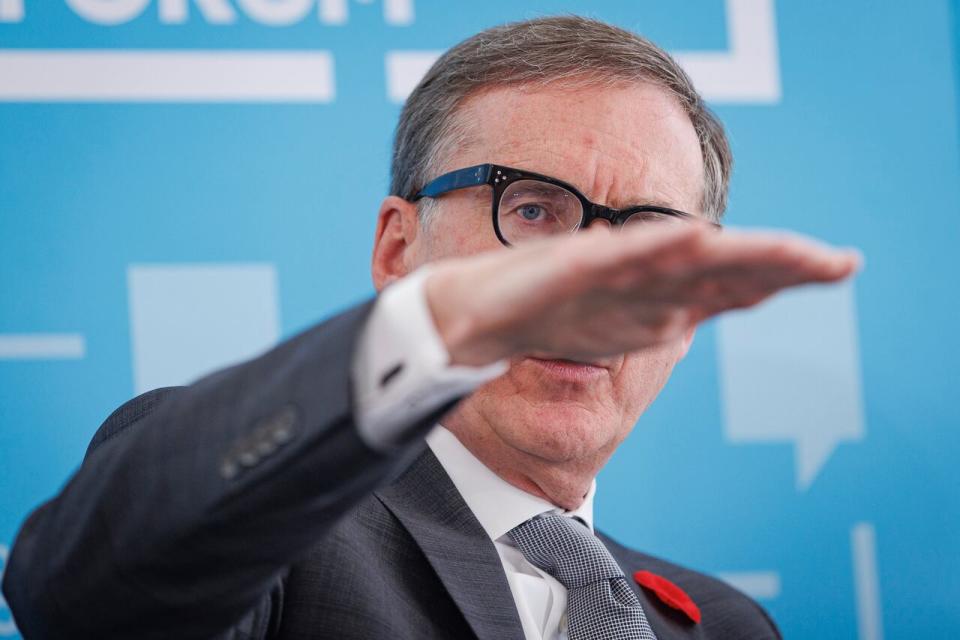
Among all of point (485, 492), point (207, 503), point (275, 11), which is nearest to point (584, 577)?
point (485, 492)

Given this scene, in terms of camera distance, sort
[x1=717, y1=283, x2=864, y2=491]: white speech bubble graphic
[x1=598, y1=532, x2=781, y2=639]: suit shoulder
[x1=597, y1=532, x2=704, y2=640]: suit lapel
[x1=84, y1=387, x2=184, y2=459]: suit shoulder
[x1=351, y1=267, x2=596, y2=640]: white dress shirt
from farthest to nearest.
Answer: [x1=717, y1=283, x2=864, y2=491]: white speech bubble graphic < [x1=598, y1=532, x2=781, y2=639]: suit shoulder < [x1=597, y1=532, x2=704, y2=640]: suit lapel < [x1=84, y1=387, x2=184, y2=459]: suit shoulder < [x1=351, y1=267, x2=596, y2=640]: white dress shirt

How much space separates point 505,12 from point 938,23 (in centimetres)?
96

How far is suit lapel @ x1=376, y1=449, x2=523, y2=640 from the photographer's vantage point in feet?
4.19

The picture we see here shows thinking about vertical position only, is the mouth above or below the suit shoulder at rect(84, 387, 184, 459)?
below

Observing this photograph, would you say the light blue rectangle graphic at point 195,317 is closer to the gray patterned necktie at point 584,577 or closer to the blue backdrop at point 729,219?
the blue backdrop at point 729,219

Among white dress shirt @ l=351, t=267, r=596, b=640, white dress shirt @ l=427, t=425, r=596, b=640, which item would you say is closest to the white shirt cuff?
white dress shirt @ l=351, t=267, r=596, b=640

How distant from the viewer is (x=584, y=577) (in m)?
1.44

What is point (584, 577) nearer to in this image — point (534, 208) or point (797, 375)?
A: point (534, 208)

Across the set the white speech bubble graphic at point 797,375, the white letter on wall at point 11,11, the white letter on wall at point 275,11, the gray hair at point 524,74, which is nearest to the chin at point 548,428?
the gray hair at point 524,74

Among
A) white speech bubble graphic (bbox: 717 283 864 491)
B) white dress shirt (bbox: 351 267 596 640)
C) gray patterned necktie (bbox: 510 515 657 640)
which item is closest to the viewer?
white dress shirt (bbox: 351 267 596 640)

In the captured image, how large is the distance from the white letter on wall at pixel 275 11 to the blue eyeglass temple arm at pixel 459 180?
62cm

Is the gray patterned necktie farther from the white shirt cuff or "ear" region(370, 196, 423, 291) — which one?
the white shirt cuff

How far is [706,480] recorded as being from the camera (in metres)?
2.19

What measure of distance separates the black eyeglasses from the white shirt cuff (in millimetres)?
747
